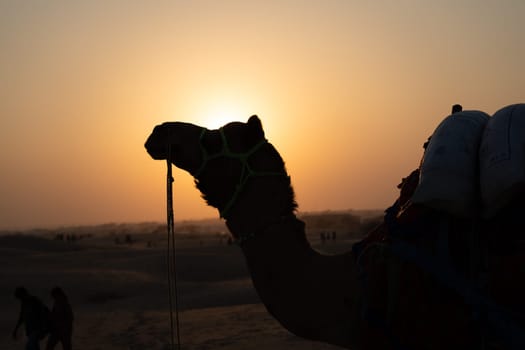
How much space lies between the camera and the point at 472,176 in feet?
11.8

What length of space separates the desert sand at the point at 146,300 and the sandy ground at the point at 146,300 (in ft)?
0.07

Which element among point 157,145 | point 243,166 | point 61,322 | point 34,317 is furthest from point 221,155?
point 61,322

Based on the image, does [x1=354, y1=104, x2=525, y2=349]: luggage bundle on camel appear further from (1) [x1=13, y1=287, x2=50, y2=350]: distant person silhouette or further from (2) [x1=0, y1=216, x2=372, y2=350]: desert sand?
(2) [x1=0, y1=216, x2=372, y2=350]: desert sand

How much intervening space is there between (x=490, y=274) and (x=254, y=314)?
14.4 metres

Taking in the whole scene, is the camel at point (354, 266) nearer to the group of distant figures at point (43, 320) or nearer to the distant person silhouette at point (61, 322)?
the group of distant figures at point (43, 320)

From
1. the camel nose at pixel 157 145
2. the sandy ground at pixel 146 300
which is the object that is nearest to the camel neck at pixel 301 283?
the camel nose at pixel 157 145

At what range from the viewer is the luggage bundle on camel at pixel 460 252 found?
340 centimetres

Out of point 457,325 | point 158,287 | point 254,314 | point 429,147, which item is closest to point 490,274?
point 457,325

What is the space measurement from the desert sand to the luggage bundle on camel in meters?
8.52

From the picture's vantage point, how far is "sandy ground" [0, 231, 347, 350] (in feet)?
45.4

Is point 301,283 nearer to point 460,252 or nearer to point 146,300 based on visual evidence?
point 460,252

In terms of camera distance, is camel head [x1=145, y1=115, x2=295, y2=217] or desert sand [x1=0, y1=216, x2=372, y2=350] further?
desert sand [x1=0, y1=216, x2=372, y2=350]

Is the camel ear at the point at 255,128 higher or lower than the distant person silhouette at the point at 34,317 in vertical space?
higher

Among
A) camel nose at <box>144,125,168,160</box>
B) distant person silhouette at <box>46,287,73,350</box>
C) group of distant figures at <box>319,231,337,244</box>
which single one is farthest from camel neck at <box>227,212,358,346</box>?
group of distant figures at <box>319,231,337,244</box>
